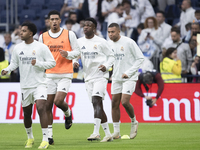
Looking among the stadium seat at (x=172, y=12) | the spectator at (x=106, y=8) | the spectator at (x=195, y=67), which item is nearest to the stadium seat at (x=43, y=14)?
the spectator at (x=106, y=8)

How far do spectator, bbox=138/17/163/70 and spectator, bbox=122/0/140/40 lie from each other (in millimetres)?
832

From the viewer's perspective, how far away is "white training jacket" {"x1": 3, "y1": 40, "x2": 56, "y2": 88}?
7875 mm

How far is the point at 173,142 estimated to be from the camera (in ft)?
28.3

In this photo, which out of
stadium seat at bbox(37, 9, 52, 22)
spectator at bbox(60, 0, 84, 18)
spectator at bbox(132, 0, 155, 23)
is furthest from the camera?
stadium seat at bbox(37, 9, 52, 22)

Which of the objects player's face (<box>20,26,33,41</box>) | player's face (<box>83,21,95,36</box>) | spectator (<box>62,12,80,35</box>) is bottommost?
player's face (<box>20,26,33,41</box>)

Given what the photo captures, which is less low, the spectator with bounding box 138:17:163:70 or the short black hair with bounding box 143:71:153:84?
the spectator with bounding box 138:17:163:70

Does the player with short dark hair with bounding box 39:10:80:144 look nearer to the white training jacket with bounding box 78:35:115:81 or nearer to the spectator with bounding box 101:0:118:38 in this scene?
the white training jacket with bounding box 78:35:115:81

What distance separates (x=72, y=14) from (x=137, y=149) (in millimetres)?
11460

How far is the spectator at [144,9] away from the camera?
1758 centimetres

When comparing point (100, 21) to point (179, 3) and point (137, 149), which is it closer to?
point (179, 3)

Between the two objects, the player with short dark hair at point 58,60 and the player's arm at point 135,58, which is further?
the player's arm at point 135,58

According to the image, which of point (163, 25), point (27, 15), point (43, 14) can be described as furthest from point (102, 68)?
point (27, 15)

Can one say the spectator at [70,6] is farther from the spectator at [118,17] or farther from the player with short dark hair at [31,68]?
the player with short dark hair at [31,68]

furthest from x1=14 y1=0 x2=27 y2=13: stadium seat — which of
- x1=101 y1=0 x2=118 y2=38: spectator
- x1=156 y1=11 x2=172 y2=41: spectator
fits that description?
x1=156 y1=11 x2=172 y2=41: spectator
